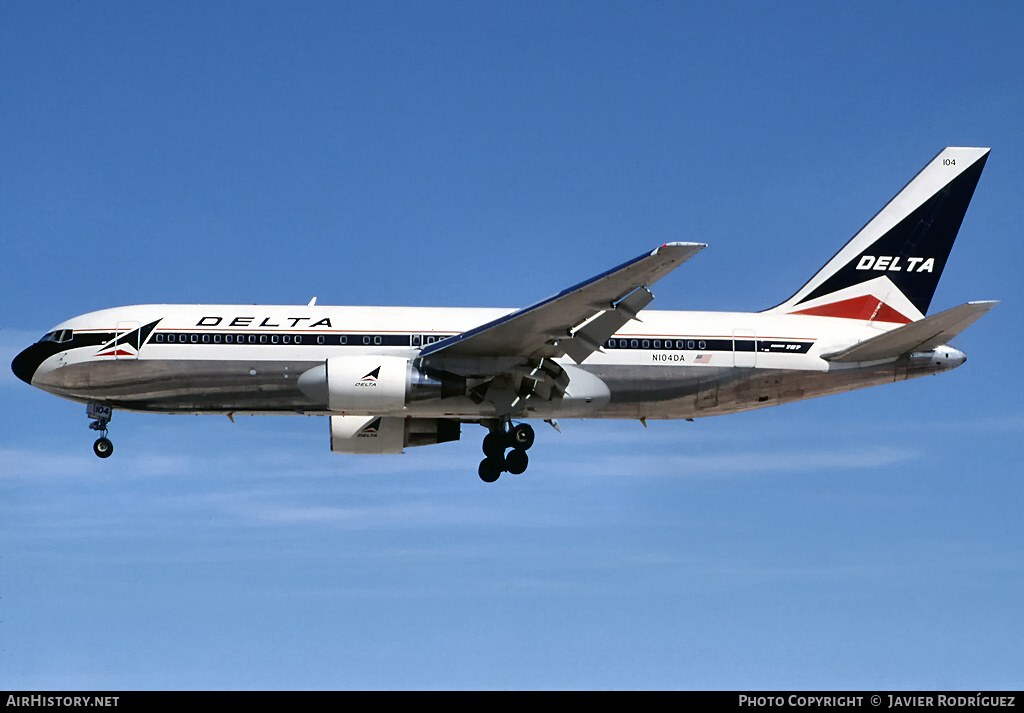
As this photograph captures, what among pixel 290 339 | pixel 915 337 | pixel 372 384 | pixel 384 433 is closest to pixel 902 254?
pixel 915 337

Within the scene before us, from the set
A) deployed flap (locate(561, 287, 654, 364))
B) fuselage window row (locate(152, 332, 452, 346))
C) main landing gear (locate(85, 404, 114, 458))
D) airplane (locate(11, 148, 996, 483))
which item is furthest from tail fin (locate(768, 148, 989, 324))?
main landing gear (locate(85, 404, 114, 458))

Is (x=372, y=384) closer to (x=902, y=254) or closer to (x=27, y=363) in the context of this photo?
(x=27, y=363)

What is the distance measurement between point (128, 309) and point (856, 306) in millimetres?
21339

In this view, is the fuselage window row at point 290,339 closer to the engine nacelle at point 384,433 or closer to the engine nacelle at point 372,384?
the engine nacelle at point 372,384

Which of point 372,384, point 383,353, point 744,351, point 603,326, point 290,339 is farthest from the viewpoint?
point 744,351

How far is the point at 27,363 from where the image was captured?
33875 mm

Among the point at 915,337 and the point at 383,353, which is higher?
the point at 383,353

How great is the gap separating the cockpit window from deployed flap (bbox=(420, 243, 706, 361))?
10.2m

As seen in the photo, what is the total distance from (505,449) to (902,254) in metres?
13.9

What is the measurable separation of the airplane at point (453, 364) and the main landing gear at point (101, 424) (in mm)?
58

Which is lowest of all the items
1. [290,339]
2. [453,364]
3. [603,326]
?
[453,364]

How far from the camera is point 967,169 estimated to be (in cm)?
3750
